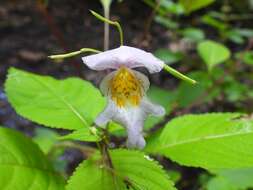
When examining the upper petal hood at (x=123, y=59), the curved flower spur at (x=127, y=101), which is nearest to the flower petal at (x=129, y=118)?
the curved flower spur at (x=127, y=101)

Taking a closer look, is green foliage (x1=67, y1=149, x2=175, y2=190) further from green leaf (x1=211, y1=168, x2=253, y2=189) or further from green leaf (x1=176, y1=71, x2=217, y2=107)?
green leaf (x1=176, y1=71, x2=217, y2=107)

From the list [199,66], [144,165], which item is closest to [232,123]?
[144,165]

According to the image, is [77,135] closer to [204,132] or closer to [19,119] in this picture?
[204,132]

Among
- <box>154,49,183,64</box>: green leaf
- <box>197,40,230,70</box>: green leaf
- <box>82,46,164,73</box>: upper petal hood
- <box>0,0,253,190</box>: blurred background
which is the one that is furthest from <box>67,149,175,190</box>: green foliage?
<box>154,49,183,64</box>: green leaf

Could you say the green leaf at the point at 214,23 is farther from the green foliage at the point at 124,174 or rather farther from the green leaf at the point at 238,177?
the green foliage at the point at 124,174

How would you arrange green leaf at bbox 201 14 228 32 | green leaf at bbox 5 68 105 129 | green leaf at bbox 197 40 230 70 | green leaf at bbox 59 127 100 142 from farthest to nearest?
green leaf at bbox 201 14 228 32 → green leaf at bbox 197 40 230 70 → green leaf at bbox 5 68 105 129 → green leaf at bbox 59 127 100 142

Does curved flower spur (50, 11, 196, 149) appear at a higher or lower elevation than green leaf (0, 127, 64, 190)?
higher

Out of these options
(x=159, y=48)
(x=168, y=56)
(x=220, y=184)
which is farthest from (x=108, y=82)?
(x=159, y=48)
